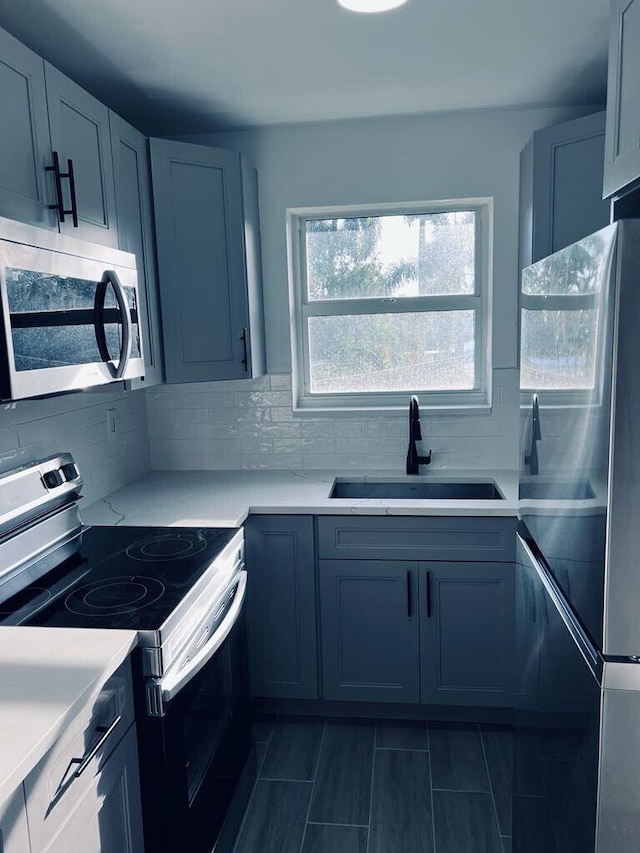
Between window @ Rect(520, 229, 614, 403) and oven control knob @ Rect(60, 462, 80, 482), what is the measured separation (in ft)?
4.56

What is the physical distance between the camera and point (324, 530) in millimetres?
2412

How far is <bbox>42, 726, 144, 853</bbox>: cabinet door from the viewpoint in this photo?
117 centimetres

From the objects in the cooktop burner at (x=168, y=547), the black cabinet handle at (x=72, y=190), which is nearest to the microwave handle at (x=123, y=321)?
the black cabinet handle at (x=72, y=190)

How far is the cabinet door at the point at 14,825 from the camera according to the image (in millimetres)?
967

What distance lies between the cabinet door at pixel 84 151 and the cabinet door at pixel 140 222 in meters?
0.07

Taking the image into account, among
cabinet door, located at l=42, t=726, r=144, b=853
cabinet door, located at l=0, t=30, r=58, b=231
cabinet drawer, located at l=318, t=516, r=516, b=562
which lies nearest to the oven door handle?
cabinet door, located at l=42, t=726, r=144, b=853

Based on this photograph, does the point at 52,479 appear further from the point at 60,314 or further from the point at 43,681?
the point at 43,681

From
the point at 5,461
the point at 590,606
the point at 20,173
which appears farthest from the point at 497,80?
the point at 5,461

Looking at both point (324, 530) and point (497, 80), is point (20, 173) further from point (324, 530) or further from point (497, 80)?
point (497, 80)

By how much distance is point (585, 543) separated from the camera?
1.17m

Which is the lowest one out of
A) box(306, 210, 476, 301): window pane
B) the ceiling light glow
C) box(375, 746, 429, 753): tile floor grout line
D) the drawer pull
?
box(375, 746, 429, 753): tile floor grout line

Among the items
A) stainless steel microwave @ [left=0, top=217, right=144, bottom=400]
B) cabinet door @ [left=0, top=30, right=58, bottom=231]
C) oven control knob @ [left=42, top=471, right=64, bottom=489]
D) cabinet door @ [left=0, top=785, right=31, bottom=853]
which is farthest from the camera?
oven control knob @ [left=42, top=471, right=64, bottom=489]

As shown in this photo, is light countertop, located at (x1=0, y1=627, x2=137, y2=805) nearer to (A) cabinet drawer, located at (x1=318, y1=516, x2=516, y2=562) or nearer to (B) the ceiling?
(A) cabinet drawer, located at (x1=318, y1=516, x2=516, y2=562)

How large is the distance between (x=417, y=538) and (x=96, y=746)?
1399 mm
